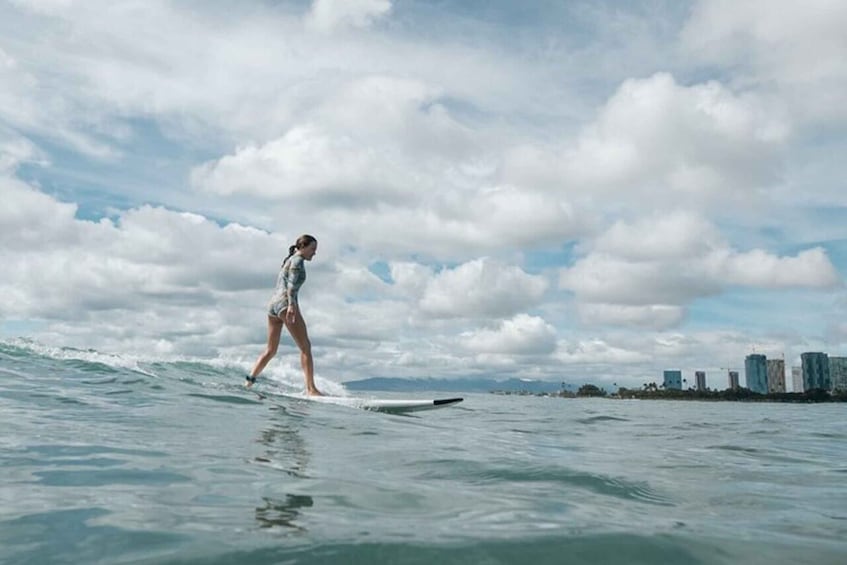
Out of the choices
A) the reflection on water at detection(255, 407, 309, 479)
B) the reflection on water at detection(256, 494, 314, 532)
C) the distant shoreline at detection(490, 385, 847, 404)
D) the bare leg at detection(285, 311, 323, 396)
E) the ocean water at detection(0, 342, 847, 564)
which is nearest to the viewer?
the ocean water at detection(0, 342, 847, 564)

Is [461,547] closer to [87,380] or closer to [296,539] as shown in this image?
[296,539]

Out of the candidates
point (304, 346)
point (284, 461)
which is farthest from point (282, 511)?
point (304, 346)

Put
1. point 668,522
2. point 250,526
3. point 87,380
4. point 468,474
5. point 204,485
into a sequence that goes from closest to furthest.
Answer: point 250,526 → point 668,522 → point 204,485 → point 468,474 → point 87,380

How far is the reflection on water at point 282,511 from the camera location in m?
3.39

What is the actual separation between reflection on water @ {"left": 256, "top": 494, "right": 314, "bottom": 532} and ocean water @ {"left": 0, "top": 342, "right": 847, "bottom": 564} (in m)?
0.02

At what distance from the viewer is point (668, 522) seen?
384cm

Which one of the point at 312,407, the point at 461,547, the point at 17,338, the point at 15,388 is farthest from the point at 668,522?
the point at 17,338

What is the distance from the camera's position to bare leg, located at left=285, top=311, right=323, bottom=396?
1259cm

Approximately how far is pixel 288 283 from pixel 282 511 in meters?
9.50

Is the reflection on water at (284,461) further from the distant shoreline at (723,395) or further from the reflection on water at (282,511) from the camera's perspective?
the distant shoreline at (723,395)

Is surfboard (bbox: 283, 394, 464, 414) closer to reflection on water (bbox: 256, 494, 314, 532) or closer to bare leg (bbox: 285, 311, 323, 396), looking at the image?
bare leg (bbox: 285, 311, 323, 396)

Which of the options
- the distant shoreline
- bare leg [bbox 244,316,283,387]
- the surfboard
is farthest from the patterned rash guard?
the distant shoreline

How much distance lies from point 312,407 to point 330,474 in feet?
19.8

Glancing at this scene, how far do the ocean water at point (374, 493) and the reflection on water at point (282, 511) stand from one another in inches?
0.6
